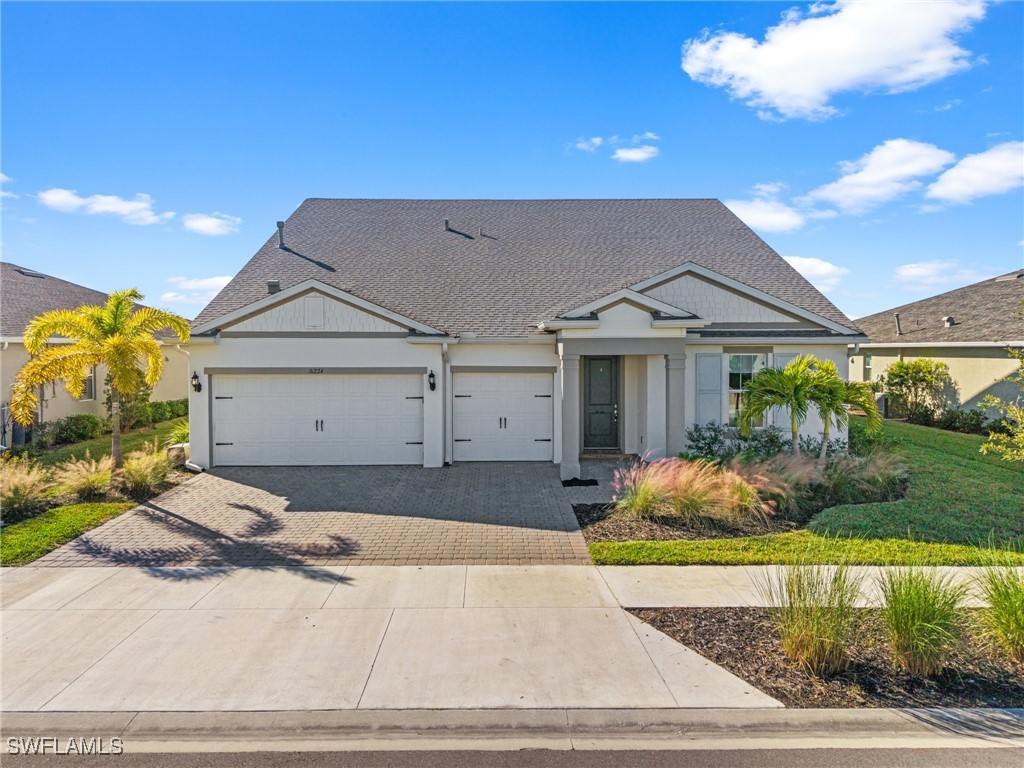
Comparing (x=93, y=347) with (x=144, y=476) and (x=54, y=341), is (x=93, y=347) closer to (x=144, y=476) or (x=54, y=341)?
(x=144, y=476)

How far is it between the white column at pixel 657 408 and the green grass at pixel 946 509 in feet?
12.7

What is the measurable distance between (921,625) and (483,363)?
10.5 m

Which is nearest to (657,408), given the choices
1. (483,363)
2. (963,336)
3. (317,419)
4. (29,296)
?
(483,363)

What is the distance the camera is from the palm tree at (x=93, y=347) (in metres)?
11.4

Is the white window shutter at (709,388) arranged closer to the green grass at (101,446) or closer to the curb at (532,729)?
the curb at (532,729)

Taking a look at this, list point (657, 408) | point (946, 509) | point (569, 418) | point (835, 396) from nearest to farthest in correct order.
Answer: point (946, 509), point (835, 396), point (569, 418), point (657, 408)

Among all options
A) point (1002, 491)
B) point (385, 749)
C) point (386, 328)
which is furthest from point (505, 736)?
point (1002, 491)

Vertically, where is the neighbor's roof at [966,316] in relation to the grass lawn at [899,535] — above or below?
above

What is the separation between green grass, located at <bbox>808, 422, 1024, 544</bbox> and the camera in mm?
9008

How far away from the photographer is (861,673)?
17.0 feet

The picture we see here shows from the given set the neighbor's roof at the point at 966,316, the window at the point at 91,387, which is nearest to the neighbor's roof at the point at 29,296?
the window at the point at 91,387

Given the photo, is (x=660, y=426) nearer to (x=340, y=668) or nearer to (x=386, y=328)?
(x=386, y=328)

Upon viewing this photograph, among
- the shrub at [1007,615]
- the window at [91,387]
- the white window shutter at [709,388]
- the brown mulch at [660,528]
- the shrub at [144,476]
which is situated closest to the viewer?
the shrub at [1007,615]

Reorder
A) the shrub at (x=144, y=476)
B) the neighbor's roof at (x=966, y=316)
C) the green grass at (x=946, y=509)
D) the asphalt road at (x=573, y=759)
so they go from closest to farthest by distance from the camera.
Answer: the asphalt road at (x=573, y=759)
the green grass at (x=946, y=509)
the shrub at (x=144, y=476)
the neighbor's roof at (x=966, y=316)
